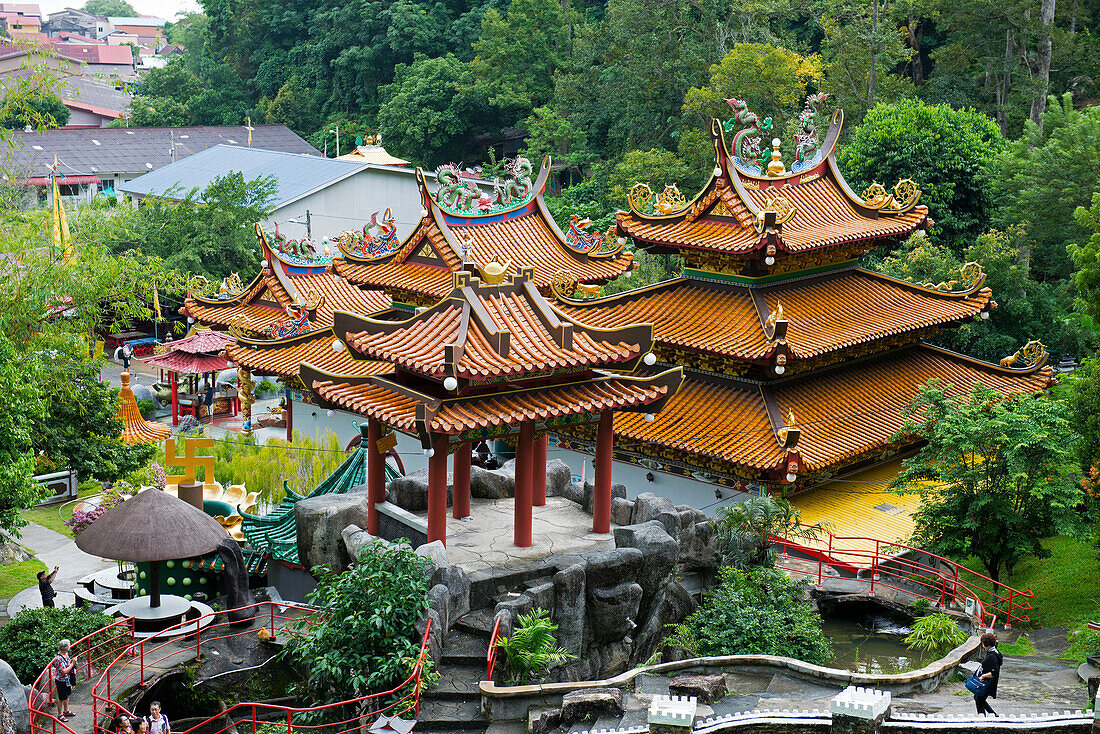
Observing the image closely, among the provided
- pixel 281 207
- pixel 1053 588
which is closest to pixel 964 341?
pixel 1053 588

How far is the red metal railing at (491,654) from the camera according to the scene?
668 inches

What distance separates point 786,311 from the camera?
93.9 ft

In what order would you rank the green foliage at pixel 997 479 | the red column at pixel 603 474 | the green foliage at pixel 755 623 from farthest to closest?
the green foliage at pixel 997 479, the red column at pixel 603 474, the green foliage at pixel 755 623

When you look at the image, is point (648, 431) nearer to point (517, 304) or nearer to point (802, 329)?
point (802, 329)

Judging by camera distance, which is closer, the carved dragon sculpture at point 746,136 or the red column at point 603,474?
the red column at point 603,474

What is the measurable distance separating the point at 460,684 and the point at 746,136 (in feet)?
57.1

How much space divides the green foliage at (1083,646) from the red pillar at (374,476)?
1159 cm

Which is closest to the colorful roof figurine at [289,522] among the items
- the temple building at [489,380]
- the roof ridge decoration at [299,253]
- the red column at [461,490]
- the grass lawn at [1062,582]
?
the red column at [461,490]

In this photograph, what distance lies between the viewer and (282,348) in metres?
33.2

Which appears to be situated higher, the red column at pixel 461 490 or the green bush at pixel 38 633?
the red column at pixel 461 490

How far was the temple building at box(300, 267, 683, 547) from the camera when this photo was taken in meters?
18.7

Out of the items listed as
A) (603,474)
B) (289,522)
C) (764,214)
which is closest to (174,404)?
(289,522)

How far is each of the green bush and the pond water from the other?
1198 centimetres

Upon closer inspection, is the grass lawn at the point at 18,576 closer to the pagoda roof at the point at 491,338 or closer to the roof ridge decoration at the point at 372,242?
the pagoda roof at the point at 491,338
